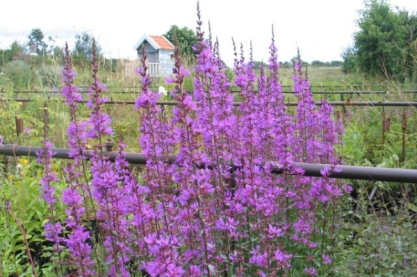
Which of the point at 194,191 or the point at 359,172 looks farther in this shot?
the point at 359,172

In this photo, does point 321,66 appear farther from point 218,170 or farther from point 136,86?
point 218,170

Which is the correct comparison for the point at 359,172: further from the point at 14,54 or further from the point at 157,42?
the point at 157,42

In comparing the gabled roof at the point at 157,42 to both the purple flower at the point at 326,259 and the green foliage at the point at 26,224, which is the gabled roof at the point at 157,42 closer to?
the green foliage at the point at 26,224

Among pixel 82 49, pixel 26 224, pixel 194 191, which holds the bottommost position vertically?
pixel 26 224

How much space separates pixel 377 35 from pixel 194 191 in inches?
950

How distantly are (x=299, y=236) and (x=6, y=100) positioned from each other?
6646 millimetres

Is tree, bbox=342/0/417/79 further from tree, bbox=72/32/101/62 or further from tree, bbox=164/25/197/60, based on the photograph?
tree, bbox=72/32/101/62

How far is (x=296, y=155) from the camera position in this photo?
11.3 ft

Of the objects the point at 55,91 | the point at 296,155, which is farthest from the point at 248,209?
the point at 55,91

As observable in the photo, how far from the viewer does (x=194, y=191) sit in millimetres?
1763

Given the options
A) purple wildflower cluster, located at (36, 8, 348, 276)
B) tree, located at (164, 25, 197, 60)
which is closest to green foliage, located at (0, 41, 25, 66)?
tree, located at (164, 25, 197, 60)

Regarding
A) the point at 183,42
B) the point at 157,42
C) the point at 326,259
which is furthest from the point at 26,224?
the point at 157,42

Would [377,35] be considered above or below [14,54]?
above

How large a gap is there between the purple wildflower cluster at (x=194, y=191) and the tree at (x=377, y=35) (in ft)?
68.2
